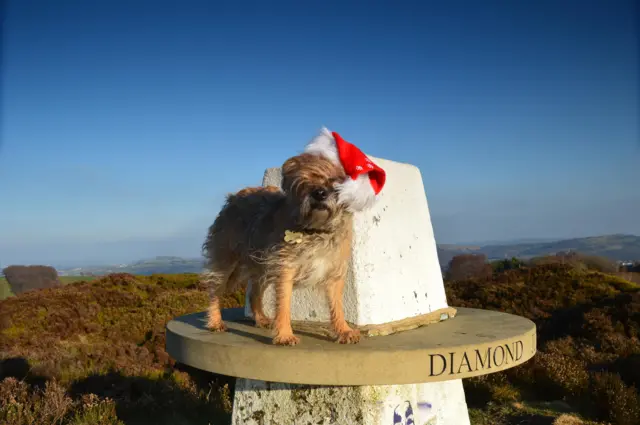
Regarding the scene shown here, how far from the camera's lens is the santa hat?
2646 mm

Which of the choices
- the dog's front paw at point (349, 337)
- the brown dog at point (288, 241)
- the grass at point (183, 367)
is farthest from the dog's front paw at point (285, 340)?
the grass at point (183, 367)

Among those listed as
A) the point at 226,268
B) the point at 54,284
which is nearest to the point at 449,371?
the point at 226,268

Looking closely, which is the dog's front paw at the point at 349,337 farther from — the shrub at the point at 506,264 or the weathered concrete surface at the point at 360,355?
the shrub at the point at 506,264

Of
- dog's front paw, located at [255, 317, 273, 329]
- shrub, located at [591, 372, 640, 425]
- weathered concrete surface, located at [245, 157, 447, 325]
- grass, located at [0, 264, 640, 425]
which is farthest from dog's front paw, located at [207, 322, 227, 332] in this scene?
shrub, located at [591, 372, 640, 425]

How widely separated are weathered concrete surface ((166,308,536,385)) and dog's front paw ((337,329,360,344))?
0.04 meters

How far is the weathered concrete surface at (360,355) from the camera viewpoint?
9.18 ft

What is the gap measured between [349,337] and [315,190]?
99 cm

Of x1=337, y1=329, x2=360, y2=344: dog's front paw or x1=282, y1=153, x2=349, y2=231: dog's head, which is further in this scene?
x1=337, y1=329, x2=360, y2=344: dog's front paw

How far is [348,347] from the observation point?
9.66 feet

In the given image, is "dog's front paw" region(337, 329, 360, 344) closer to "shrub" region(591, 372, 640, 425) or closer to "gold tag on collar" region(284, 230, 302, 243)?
"gold tag on collar" region(284, 230, 302, 243)

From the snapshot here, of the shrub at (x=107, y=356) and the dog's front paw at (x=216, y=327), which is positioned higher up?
the dog's front paw at (x=216, y=327)

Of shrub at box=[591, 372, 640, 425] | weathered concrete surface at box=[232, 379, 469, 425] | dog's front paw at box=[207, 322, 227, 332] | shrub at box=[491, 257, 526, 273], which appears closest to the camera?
weathered concrete surface at box=[232, 379, 469, 425]

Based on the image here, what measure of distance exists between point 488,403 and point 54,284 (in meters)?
12.5

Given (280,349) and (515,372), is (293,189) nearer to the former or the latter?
(280,349)
